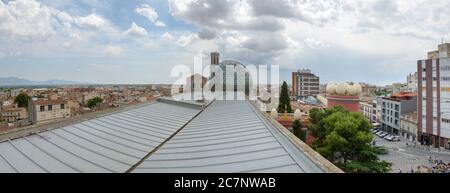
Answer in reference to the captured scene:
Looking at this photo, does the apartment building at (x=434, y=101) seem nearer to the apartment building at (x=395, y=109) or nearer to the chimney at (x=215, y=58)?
the apartment building at (x=395, y=109)

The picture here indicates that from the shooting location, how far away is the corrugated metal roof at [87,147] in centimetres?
295

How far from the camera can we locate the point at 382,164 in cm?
1120

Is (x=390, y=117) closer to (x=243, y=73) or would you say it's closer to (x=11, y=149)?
(x=243, y=73)

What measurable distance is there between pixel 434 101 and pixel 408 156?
17.2ft

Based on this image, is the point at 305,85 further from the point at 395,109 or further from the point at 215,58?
the point at 215,58

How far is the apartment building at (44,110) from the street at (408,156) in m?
24.8

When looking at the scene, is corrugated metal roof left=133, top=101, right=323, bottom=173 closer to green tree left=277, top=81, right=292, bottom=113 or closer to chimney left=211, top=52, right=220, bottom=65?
green tree left=277, top=81, right=292, bottom=113

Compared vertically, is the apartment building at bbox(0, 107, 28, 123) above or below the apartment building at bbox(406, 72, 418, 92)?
below

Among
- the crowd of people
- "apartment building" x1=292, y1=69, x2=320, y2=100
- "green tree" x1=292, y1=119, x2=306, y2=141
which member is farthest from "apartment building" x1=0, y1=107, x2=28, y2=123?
"apartment building" x1=292, y1=69, x2=320, y2=100

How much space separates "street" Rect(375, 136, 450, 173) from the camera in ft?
46.7

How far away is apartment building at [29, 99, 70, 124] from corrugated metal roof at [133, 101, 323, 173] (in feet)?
75.8
